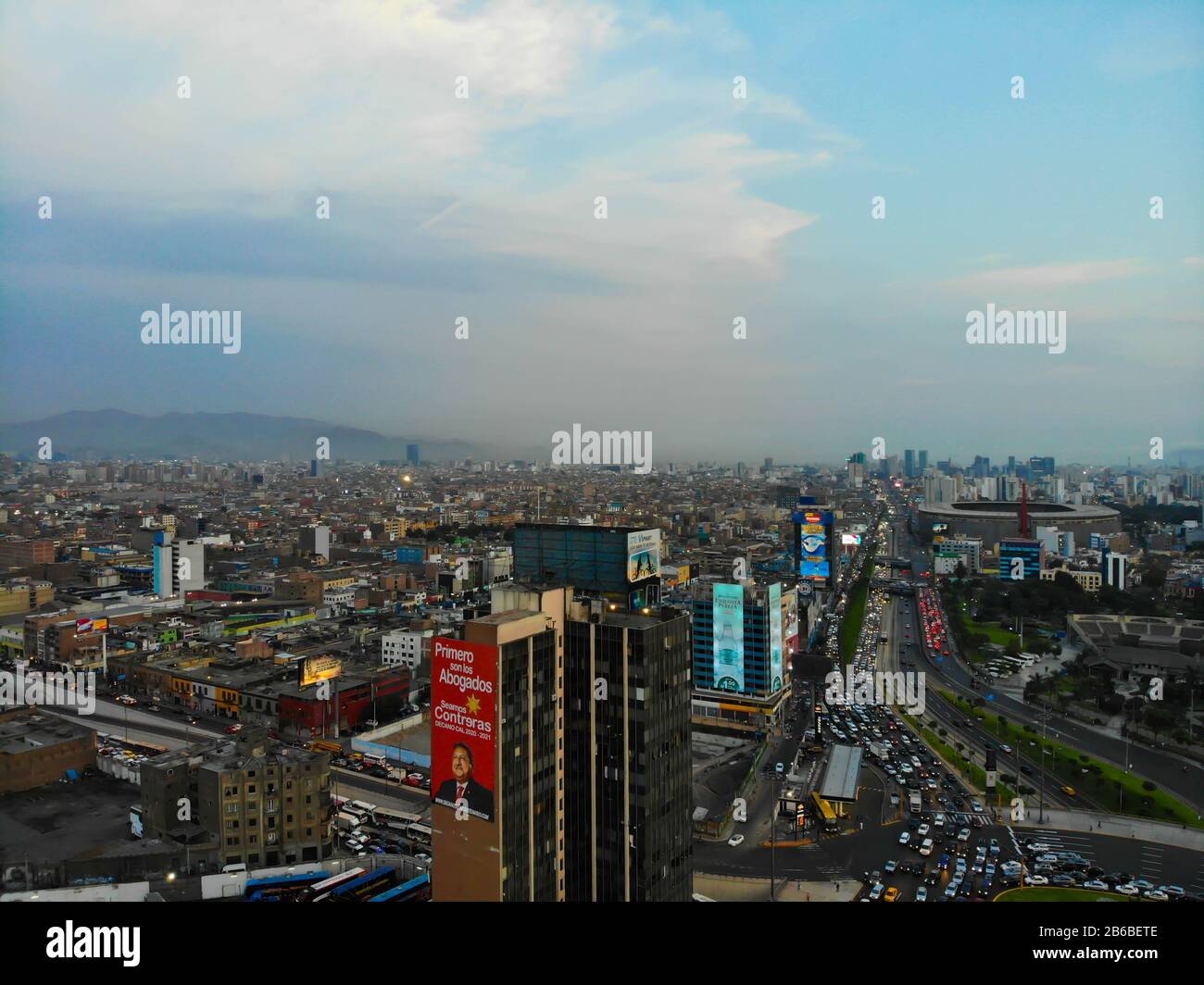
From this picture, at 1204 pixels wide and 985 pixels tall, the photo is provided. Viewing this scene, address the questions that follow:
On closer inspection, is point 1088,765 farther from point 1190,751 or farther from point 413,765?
point 413,765

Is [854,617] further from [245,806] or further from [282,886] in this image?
[282,886]

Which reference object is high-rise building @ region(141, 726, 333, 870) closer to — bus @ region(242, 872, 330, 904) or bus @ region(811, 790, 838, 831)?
bus @ region(242, 872, 330, 904)

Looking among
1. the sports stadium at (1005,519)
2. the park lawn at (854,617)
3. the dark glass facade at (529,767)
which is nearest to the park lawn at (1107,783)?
the park lawn at (854,617)

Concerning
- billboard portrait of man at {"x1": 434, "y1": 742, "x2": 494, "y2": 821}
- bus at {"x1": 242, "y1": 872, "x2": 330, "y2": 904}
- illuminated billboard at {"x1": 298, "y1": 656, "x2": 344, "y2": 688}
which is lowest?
bus at {"x1": 242, "y1": 872, "x2": 330, "y2": 904}

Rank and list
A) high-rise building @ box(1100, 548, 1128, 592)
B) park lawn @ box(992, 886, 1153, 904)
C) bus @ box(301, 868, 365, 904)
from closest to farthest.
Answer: bus @ box(301, 868, 365, 904) < park lawn @ box(992, 886, 1153, 904) < high-rise building @ box(1100, 548, 1128, 592)

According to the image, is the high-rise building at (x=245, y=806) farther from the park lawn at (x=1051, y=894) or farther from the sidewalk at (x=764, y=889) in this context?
the park lawn at (x=1051, y=894)

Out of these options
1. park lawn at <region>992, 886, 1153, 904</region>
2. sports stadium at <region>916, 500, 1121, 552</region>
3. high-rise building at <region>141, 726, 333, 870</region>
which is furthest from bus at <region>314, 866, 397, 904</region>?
sports stadium at <region>916, 500, 1121, 552</region>
